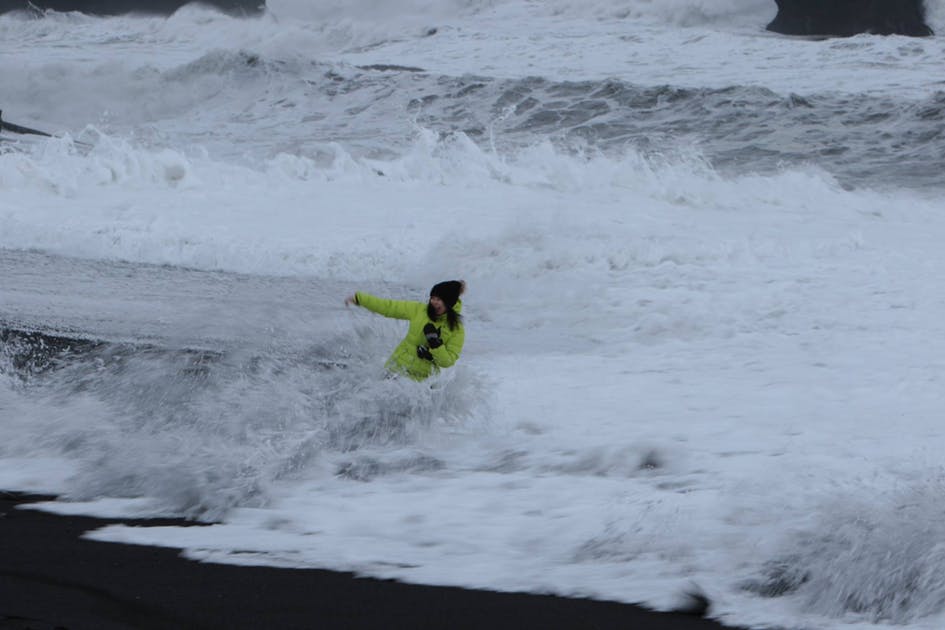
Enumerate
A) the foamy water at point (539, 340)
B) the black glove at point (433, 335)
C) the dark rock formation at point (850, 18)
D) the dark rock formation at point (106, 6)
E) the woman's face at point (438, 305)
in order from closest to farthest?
the foamy water at point (539, 340), the woman's face at point (438, 305), the black glove at point (433, 335), the dark rock formation at point (850, 18), the dark rock formation at point (106, 6)

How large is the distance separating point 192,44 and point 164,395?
29.4 metres

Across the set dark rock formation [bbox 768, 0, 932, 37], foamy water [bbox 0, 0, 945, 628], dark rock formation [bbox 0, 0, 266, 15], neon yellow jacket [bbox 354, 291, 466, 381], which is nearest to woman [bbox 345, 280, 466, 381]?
neon yellow jacket [bbox 354, 291, 466, 381]

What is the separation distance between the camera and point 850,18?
2978 cm

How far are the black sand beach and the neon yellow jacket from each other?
280cm

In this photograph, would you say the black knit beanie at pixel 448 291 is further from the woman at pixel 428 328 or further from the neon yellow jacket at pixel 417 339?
the neon yellow jacket at pixel 417 339

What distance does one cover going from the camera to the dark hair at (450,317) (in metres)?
7.32

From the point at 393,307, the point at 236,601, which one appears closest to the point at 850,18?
the point at 393,307

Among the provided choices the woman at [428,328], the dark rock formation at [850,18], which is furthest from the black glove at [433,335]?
the dark rock formation at [850,18]

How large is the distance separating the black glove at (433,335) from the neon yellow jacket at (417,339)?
3 cm

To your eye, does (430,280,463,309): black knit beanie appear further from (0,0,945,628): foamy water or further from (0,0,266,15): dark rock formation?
(0,0,266,15): dark rock formation

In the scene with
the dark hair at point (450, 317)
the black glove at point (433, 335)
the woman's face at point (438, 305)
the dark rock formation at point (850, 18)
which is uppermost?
the dark rock formation at point (850, 18)

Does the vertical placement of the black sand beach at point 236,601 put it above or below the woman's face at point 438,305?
below

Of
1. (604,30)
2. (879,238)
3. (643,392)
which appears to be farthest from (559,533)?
(604,30)

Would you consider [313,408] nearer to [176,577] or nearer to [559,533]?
[559,533]
